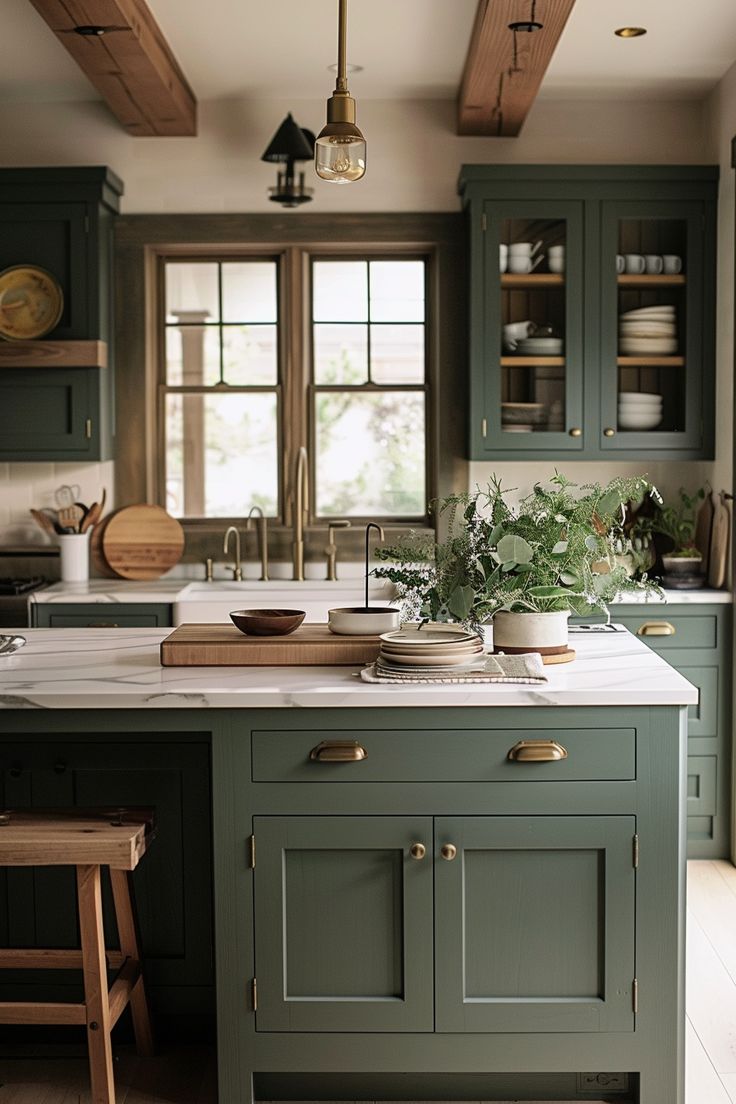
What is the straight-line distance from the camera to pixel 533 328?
489 cm

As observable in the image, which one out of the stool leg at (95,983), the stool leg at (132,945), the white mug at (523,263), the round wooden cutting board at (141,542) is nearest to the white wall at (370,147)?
the white mug at (523,263)

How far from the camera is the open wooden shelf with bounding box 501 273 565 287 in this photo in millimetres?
4848

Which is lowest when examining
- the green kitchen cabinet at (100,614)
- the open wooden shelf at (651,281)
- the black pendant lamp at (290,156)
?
the green kitchen cabinet at (100,614)

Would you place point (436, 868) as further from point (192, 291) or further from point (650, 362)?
point (192, 291)

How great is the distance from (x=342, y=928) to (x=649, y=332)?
9.86 feet

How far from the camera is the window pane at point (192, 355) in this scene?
5379 millimetres

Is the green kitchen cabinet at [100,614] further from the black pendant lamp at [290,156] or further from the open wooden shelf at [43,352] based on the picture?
the black pendant lamp at [290,156]

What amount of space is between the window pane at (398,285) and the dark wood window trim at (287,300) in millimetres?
60

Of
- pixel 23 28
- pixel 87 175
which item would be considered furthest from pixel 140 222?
pixel 23 28

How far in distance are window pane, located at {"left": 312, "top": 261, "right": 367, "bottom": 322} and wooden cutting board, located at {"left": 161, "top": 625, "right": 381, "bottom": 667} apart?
2.72 metres

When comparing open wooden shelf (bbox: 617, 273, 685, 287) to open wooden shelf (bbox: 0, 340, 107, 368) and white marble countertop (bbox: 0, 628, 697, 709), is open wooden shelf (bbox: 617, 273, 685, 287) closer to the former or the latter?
open wooden shelf (bbox: 0, 340, 107, 368)

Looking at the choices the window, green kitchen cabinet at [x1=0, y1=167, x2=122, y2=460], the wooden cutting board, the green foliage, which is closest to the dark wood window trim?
the window

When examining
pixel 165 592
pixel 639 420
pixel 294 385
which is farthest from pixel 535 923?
pixel 294 385

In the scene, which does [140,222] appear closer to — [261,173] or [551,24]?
[261,173]
